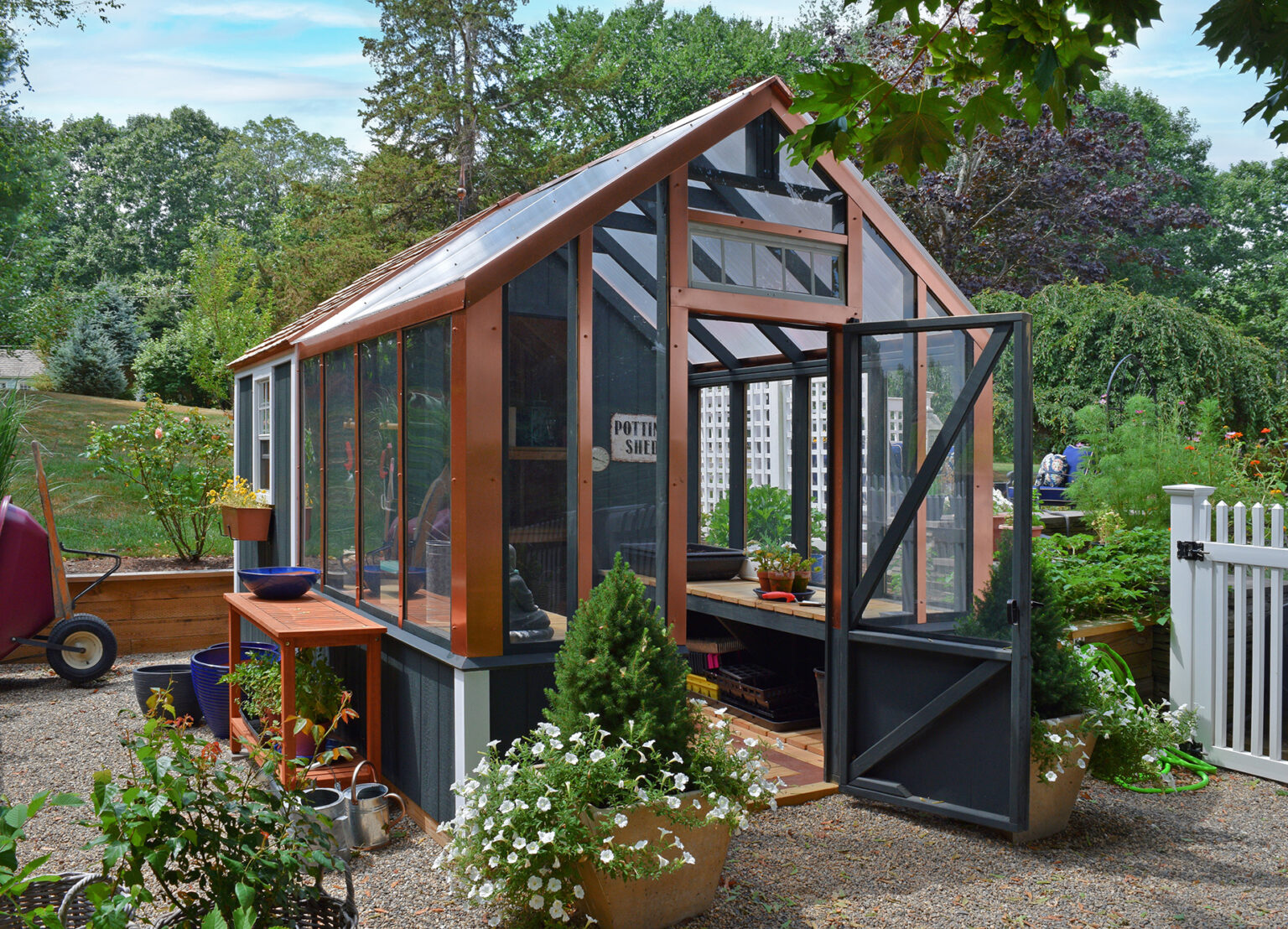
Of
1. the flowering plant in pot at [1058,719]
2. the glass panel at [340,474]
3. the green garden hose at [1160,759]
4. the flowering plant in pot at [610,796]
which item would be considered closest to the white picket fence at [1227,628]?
the green garden hose at [1160,759]

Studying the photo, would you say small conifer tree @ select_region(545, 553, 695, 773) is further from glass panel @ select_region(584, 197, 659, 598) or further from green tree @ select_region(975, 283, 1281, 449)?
Answer: green tree @ select_region(975, 283, 1281, 449)

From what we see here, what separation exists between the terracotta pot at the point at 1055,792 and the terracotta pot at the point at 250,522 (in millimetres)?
5660

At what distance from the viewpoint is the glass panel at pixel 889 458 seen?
463cm

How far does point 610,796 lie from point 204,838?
4.22 feet

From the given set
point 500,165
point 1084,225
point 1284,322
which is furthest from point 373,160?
point 1284,322

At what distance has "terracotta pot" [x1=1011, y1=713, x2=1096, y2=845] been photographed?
13.8ft

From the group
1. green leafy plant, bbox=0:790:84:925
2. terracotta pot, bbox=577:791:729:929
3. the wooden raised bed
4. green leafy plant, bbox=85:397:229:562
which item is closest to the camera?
green leafy plant, bbox=0:790:84:925

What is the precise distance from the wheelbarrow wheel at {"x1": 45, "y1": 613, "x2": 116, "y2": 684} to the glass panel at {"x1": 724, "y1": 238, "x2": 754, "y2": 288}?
17.6ft

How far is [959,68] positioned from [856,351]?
6.96ft

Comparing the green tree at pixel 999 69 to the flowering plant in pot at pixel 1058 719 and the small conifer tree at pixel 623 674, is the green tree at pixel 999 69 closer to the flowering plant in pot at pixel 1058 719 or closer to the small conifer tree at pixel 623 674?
the small conifer tree at pixel 623 674

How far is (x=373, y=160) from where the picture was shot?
16359mm

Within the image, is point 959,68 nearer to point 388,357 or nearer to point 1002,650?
point 1002,650

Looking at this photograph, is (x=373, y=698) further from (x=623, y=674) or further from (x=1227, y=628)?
(x=1227, y=628)

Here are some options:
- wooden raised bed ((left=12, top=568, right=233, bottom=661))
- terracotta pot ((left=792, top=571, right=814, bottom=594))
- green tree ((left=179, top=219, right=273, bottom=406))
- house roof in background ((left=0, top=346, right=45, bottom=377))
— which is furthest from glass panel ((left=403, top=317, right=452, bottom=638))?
house roof in background ((left=0, top=346, right=45, bottom=377))
